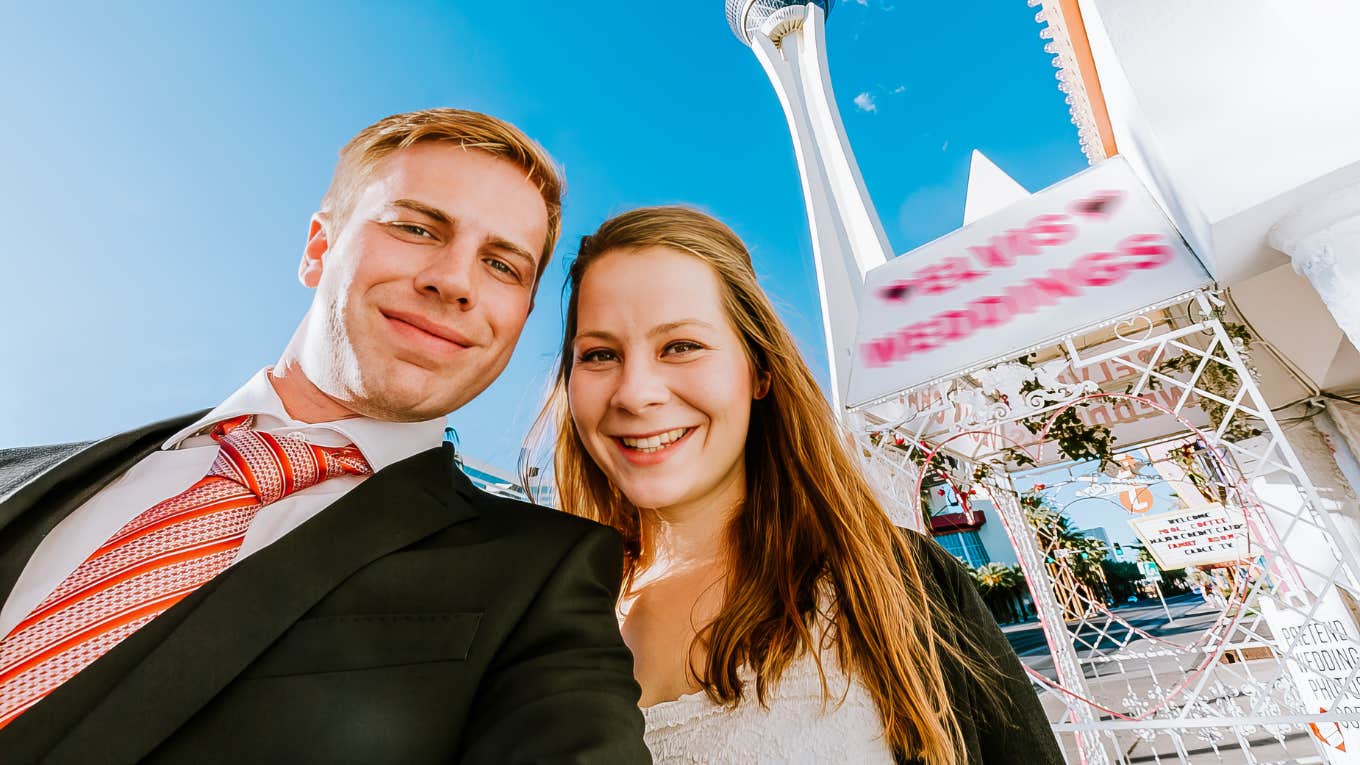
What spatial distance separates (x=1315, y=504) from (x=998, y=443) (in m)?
3.30

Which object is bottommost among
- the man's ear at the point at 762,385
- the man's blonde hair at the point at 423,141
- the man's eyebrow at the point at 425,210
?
the man's ear at the point at 762,385

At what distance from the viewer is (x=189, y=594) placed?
98cm

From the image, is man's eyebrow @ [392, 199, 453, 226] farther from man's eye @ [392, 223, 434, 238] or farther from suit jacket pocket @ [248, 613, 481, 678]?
suit jacket pocket @ [248, 613, 481, 678]

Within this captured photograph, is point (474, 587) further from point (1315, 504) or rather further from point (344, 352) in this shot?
point (1315, 504)

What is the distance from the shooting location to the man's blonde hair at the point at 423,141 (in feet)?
5.52

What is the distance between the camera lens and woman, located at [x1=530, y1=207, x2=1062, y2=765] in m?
1.28

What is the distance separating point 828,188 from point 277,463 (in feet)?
36.5

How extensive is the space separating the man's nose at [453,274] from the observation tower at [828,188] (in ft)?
17.2

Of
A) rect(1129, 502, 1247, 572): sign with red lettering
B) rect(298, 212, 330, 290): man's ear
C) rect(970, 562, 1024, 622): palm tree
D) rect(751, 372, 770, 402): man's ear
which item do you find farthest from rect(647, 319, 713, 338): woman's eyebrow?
rect(970, 562, 1024, 622): palm tree

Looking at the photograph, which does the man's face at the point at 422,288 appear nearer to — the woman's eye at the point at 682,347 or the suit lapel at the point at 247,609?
the suit lapel at the point at 247,609

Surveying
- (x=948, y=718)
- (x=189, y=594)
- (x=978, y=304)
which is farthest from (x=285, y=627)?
(x=978, y=304)

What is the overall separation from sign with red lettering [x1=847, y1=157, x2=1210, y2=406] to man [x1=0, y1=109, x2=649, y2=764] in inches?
140

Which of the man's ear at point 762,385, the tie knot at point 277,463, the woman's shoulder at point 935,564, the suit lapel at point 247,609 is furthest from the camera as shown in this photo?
the man's ear at point 762,385

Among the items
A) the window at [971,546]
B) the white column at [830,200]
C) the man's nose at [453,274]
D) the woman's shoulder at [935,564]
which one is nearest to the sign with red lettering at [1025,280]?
the white column at [830,200]
